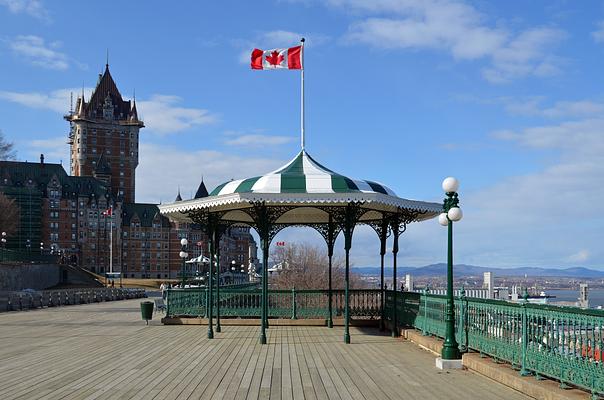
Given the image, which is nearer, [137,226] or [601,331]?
[601,331]

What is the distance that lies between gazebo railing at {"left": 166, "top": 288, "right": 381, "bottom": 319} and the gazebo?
1.56 metres

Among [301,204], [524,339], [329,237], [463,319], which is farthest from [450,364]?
[329,237]

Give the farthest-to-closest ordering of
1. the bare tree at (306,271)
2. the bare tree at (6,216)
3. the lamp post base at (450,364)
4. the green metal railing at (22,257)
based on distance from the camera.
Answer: the bare tree at (6,216), the green metal railing at (22,257), the bare tree at (306,271), the lamp post base at (450,364)

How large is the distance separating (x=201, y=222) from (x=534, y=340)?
1277cm

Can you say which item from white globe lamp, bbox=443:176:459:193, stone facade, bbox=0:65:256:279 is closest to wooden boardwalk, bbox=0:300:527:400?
white globe lamp, bbox=443:176:459:193

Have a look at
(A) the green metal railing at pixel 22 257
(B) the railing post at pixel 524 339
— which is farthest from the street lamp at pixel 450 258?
(A) the green metal railing at pixel 22 257

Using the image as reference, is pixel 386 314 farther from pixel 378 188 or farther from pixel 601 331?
pixel 601 331

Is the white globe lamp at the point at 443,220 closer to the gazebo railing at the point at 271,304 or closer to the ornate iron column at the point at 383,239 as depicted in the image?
the ornate iron column at the point at 383,239

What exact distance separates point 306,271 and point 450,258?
46.7 m

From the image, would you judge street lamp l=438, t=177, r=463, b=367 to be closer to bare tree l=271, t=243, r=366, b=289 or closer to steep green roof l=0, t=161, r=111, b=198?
bare tree l=271, t=243, r=366, b=289

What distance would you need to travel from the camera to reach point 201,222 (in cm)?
2077

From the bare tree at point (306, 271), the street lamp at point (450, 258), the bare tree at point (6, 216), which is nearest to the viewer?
the street lamp at point (450, 258)

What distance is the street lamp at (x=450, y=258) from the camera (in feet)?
42.2

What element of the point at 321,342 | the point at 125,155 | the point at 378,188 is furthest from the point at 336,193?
the point at 125,155
